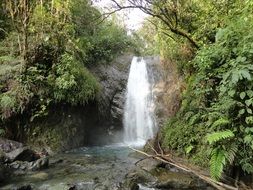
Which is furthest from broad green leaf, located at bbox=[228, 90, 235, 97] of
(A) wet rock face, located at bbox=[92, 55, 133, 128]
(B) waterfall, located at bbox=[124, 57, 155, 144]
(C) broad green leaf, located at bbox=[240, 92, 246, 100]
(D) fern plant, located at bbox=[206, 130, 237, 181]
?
(A) wet rock face, located at bbox=[92, 55, 133, 128]

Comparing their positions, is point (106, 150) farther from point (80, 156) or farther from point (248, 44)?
point (248, 44)

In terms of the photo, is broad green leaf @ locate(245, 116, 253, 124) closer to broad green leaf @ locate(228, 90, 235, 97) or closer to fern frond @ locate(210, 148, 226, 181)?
broad green leaf @ locate(228, 90, 235, 97)

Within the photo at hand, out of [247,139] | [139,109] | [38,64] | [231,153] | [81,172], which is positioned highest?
[38,64]

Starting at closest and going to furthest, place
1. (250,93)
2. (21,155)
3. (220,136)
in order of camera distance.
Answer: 1. (220,136)
2. (250,93)
3. (21,155)

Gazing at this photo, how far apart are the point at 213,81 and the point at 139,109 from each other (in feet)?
18.7

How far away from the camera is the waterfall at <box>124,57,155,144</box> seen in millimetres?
11906

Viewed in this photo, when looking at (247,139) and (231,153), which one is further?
(231,153)

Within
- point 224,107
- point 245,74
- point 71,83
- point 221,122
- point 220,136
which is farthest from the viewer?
point 71,83

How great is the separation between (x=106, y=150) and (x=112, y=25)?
294 inches

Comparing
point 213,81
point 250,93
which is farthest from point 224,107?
point 213,81

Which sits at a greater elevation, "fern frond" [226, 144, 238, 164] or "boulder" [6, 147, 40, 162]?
"fern frond" [226, 144, 238, 164]

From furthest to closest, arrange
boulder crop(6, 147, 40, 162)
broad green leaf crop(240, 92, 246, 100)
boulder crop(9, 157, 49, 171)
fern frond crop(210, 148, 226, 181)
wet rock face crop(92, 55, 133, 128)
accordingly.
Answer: wet rock face crop(92, 55, 133, 128) → boulder crop(6, 147, 40, 162) → boulder crop(9, 157, 49, 171) → broad green leaf crop(240, 92, 246, 100) → fern frond crop(210, 148, 226, 181)

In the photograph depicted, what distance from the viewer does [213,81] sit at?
6992 mm

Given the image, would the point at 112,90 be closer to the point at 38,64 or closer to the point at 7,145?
the point at 38,64
